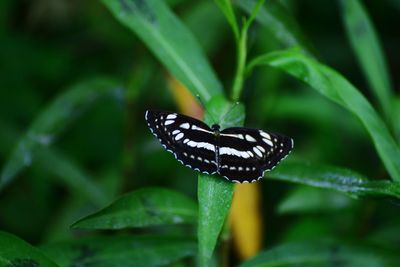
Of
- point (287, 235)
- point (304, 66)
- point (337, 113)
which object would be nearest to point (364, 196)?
point (304, 66)

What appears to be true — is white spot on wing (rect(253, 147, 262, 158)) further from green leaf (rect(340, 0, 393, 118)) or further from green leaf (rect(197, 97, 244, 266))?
green leaf (rect(340, 0, 393, 118))

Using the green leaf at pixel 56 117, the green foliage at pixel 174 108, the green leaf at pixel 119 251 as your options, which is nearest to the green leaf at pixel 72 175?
the green foliage at pixel 174 108

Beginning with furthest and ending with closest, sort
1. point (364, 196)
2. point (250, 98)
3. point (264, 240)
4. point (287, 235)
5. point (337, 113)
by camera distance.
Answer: point (250, 98) → point (337, 113) → point (264, 240) → point (287, 235) → point (364, 196)

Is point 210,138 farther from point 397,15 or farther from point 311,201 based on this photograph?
point 397,15

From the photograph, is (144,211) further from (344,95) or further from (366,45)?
(366,45)

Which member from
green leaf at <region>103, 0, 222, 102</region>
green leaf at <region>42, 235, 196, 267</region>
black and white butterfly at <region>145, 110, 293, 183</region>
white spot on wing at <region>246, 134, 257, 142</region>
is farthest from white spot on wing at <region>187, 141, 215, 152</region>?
green leaf at <region>42, 235, 196, 267</region>

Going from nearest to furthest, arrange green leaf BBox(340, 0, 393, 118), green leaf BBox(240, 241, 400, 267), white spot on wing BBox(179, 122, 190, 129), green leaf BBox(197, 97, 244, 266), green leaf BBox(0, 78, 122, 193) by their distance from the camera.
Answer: green leaf BBox(197, 97, 244, 266), white spot on wing BBox(179, 122, 190, 129), green leaf BBox(240, 241, 400, 267), green leaf BBox(340, 0, 393, 118), green leaf BBox(0, 78, 122, 193)

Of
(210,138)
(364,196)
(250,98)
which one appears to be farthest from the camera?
(250,98)
